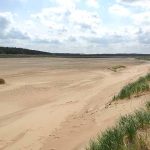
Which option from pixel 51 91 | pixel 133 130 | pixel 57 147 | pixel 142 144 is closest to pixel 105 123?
pixel 57 147

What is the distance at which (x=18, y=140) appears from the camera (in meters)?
8.62

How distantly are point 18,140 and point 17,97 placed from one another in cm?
919

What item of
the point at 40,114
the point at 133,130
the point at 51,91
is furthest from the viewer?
the point at 51,91

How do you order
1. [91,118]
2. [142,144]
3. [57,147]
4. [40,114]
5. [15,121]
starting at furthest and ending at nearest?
1. [40,114]
2. [15,121]
3. [91,118]
4. [57,147]
5. [142,144]

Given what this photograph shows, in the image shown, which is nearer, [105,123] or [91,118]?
[105,123]

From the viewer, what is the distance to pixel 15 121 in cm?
1112

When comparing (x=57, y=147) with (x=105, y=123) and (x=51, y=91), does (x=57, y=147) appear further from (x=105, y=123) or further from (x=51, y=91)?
(x=51, y=91)

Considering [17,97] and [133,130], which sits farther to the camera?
[17,97]

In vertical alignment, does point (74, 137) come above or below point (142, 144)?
below

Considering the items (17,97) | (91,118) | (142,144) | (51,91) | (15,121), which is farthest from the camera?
(51,91)

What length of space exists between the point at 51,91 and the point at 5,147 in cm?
1245

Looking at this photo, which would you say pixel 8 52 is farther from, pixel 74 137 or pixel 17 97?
pixel 74 137

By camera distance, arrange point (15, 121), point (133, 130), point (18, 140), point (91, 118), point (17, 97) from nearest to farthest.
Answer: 1. point (133, 130)
2. point (18, 140)
3. point (91, 118)
4. point (15, 121)
5. point (17, 97)

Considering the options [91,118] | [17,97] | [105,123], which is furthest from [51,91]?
[105,123]
